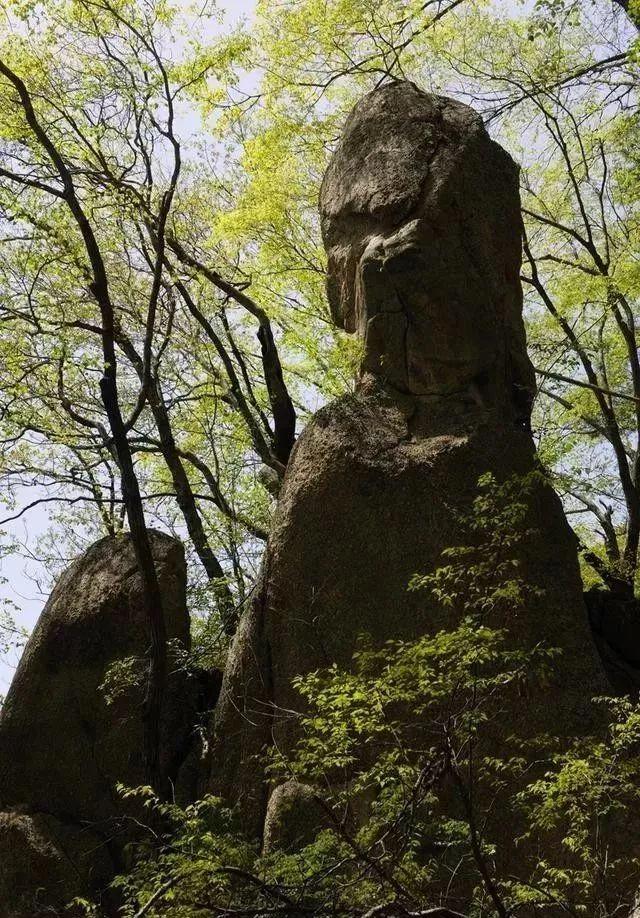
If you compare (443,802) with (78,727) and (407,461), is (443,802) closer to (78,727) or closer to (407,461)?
(407,461)

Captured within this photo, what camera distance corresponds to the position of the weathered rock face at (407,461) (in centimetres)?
874

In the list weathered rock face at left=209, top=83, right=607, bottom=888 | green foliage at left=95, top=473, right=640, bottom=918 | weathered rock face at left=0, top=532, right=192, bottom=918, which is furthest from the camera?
weathered rock face at left=0, top=532, right=192, bottom=918

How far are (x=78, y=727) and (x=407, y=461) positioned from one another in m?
5.11

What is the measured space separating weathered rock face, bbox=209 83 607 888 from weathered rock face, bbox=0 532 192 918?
Result: 4.71 ft

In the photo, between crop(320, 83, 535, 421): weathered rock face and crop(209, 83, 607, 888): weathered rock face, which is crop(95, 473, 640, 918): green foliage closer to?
crop(209, 83, 607, 888): weathered rock face

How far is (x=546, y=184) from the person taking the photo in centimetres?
1622

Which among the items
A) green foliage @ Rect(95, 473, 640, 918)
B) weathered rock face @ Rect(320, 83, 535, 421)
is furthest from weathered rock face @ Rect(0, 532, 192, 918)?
weathered rock face @ Rect(320, 83, 535, 421)

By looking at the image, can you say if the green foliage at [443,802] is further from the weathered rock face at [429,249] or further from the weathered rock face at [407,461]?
the weathered rock face at [429,249]

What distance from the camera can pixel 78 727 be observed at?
10.4 meters

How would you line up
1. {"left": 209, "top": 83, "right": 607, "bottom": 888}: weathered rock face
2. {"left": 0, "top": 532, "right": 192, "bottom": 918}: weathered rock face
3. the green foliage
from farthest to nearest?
{"left": 0, "top": 532, "right": 192, "bottom": 918}: weathered rock face < {"left": 209, "top": 83, "right": 607, "bottom": 888}: weathered rock face < the green foliage

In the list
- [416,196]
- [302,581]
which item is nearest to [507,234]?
[416,196]

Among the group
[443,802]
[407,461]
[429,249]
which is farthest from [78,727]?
[429,249]

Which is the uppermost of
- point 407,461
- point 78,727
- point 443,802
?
point 407,461

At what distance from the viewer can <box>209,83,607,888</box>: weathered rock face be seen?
8.74 m
